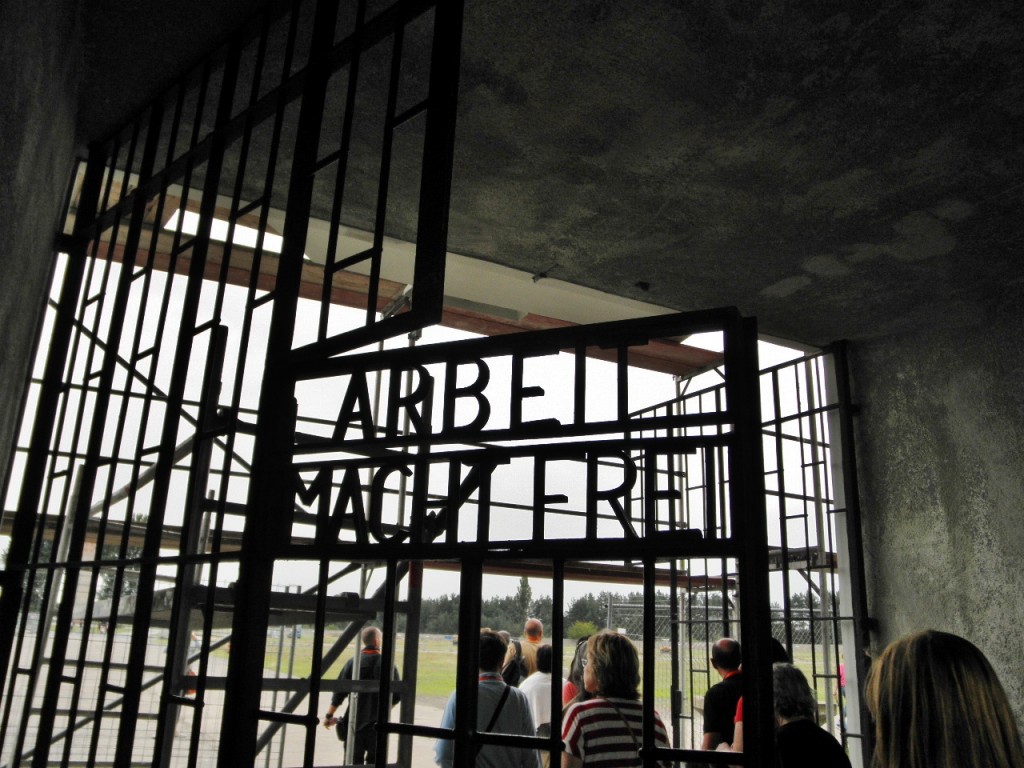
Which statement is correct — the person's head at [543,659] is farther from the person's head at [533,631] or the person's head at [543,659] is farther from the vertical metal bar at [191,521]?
the vertical metal bar at [191,521]

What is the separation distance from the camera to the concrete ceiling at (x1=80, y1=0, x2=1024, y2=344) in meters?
3.89

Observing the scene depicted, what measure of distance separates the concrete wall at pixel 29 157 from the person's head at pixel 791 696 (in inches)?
138

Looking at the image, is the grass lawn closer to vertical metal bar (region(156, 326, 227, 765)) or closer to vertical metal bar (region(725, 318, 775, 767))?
vertical metal bar (region(156, 326, 227, 765))

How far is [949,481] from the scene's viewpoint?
673 centimetres

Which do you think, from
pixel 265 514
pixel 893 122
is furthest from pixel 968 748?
pixel 893 122

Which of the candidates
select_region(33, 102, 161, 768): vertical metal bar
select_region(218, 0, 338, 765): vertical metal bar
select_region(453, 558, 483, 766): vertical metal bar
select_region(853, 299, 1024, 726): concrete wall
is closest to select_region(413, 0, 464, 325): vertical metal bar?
select_region(218, 0, 338, 765): vertical metal bar

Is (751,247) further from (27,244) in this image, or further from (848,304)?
(27,244)

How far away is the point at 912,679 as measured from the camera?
1745 millimetres

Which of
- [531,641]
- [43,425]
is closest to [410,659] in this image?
[531,641]

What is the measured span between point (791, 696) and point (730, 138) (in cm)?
295

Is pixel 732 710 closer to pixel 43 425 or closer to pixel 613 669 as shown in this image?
pixel 613 669

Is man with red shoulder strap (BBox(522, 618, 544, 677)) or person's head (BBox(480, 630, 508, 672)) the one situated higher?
person's head (BBox(480, 630, 508, 672))

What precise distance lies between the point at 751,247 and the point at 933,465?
254cm

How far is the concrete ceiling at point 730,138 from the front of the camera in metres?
3.89
